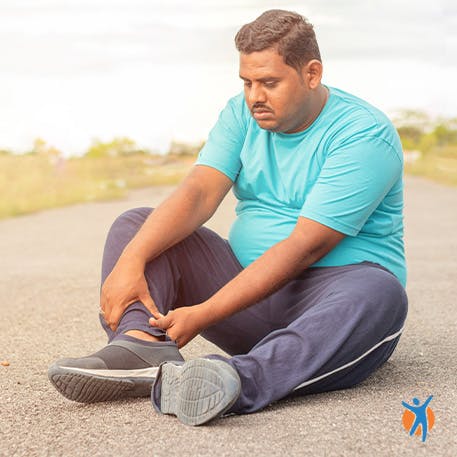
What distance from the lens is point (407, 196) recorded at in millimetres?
13531

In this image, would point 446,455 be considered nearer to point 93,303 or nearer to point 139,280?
point 139,280

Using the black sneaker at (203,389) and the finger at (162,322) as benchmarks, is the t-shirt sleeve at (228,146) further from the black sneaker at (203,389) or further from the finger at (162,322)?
the black sneaker at (203,389)

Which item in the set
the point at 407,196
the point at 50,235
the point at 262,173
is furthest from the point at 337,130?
the point at 407,196

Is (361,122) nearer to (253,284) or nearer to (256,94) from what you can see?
(256,94)

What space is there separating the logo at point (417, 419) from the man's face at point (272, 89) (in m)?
0.97

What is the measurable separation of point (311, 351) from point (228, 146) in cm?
83

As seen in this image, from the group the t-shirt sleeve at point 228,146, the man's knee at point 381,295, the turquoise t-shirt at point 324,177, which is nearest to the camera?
the man's knee at point 381,295

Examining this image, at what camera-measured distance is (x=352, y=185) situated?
108 inches

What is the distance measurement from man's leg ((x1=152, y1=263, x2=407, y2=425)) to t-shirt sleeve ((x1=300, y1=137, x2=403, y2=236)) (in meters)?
0.17

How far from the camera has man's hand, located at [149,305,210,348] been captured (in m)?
2.67

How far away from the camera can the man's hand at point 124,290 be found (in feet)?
9.09

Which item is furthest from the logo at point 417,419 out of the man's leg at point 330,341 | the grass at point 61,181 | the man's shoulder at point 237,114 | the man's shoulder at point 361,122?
the grass at point 61,181

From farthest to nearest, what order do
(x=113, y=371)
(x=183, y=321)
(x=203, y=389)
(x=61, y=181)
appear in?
(x=61, y=181)
(x=183, y=321)
(x=113, y=371)
(x=203, y=389)

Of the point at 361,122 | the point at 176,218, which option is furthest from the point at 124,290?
the point at 361,122
